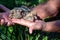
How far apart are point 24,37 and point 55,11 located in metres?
0.61

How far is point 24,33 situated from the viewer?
2682 mm

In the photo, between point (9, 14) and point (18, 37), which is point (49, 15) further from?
point (18, 37)

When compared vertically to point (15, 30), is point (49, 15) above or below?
above

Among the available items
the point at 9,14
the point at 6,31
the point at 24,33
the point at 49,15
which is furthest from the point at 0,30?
the point at 49,15

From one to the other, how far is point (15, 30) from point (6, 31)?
0.10 metres

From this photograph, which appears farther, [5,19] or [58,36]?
[58,36]

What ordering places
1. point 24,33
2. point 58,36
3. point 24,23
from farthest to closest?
point 58,36, point 24,33, point 24,23

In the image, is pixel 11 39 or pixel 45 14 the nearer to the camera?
pixel 45 14

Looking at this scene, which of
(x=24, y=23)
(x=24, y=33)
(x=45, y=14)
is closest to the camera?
(x=24, y=23)

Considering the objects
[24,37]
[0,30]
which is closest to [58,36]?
[24,37]

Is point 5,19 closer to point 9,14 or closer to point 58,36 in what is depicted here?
point 9,14

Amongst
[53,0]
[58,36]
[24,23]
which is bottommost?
[58,36]

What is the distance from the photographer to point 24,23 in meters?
2.08

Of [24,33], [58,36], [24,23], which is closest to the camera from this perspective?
[24,23]
